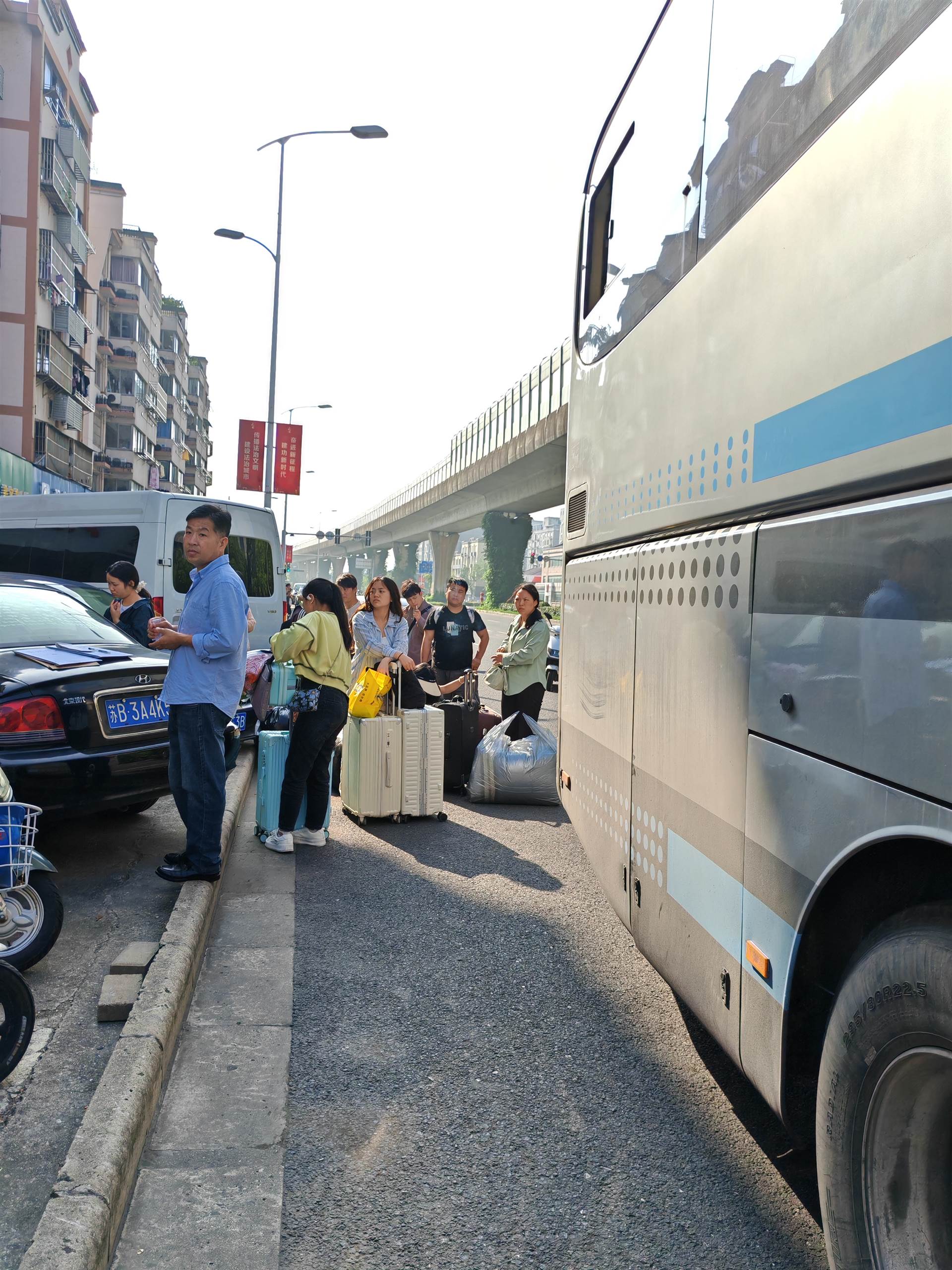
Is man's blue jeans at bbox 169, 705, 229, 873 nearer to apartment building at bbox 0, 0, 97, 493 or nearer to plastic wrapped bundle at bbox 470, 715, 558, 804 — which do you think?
plastic wrapped bundle at bbox 470, 715, 558, 804

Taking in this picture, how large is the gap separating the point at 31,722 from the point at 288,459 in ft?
81.0

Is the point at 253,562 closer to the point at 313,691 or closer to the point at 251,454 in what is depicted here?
the point at 313,691

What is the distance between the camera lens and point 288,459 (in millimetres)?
29406

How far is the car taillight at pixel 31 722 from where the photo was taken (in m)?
5.40

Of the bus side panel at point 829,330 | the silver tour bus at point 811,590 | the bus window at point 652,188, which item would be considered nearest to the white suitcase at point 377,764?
the bus window at point 652,188

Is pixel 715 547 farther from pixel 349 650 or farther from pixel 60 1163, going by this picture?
pixel 349 650

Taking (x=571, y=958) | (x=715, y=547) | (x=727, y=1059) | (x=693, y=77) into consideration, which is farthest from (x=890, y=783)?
(x=571, y=958)

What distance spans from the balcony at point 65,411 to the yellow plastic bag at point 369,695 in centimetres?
4165

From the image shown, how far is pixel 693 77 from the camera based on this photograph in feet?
11.6

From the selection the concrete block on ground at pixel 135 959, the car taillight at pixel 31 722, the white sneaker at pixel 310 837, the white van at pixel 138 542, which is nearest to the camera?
the concrete block on ground at pixel 135 959

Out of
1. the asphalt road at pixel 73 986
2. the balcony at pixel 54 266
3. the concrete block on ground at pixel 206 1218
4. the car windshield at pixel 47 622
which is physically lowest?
the concrete block on ground at pixel 206 1218

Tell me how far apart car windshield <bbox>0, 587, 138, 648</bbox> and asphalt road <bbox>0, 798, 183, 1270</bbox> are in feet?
3.57

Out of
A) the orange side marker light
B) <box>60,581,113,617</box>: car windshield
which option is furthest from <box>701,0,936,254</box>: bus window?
<box>60,581,113,617</box>: car windshield

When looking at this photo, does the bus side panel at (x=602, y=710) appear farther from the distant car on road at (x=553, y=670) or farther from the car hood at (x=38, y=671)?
the distant car on road at (x=553, y=670)
